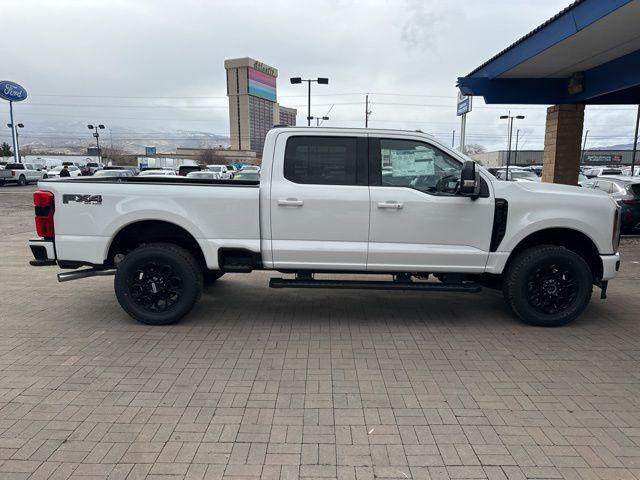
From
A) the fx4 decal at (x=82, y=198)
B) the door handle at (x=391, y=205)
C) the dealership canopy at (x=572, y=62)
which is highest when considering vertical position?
the dealership canopy at (x=572, y=62)

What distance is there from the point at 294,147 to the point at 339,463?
10.9ft

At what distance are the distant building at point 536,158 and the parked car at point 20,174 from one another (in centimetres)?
6324

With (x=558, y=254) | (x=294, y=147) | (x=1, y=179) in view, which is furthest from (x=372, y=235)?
(x=1, y=179)

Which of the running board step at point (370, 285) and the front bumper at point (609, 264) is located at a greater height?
the front bumper at point (609, 264)

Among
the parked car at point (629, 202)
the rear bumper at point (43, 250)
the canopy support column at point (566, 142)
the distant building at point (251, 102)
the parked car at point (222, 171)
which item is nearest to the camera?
the rear bumper at point (43, 250)

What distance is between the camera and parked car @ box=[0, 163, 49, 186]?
3338 centimetres

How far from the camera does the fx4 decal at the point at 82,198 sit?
5117mm

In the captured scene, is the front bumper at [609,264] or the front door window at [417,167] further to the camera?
the front bumper at [609,264]

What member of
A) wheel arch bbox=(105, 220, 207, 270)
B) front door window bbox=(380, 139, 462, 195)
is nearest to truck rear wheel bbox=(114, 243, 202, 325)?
wheel arch bbox=(105, 220, 207, 270)

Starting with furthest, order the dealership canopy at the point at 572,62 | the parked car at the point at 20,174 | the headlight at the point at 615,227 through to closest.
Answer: the parked car at the point at 20,174, the dealership canopy at the point at 572,62, the headlight at the point at 615,227

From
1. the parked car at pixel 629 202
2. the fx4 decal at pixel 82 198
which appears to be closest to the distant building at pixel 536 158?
the parked car at pixel 629 202

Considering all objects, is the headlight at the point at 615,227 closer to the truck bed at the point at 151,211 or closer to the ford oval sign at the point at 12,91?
the truck bed at the point at 151,211

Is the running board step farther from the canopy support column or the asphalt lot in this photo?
the canopy support column

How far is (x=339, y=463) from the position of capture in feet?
9.68
